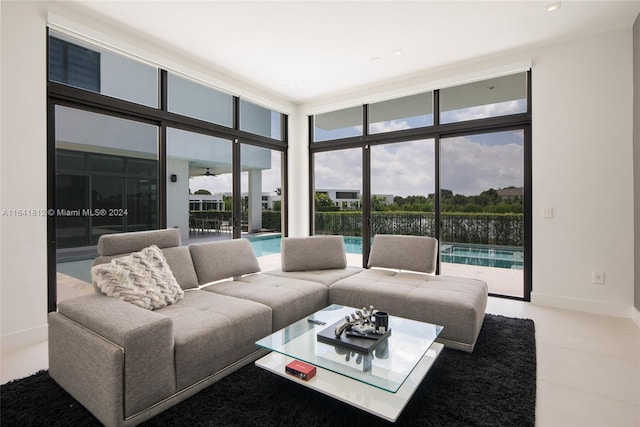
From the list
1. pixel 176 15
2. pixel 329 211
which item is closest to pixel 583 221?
pixel 329 211

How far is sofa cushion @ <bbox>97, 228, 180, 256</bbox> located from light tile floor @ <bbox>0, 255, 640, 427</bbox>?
93cm

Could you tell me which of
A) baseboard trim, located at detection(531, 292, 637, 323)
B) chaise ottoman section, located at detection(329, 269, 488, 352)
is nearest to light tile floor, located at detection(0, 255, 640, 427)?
baseboard trim, located at detection(531, 292, 637, 323)

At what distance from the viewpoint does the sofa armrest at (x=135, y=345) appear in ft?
5.32

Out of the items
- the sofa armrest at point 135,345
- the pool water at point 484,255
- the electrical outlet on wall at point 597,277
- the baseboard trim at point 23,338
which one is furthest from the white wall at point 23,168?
the electrical outlet on wall at point 597,277

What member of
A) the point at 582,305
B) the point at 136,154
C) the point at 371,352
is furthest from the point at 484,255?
the point at 136,154

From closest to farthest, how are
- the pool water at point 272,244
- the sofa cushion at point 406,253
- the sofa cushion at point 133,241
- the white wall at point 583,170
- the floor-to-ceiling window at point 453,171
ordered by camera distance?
the sofa cushion at point 133,241 → the white wall at point 583,170 → the sofa cushion at point 406,253 → the floor-to-ceiling window at point 453,171 → the pool water at point 272,244

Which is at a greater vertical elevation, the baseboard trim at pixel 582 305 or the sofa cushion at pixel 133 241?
the sofa cushion at pixel 133 241

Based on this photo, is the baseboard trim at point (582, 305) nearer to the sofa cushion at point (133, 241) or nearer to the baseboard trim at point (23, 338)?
the sofa cushion at point (133, 241)

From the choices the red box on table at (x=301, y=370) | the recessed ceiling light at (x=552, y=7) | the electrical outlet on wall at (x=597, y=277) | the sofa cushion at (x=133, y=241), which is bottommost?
the red box on table at (x=301, y=370)

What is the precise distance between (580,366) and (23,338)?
4.32 metres

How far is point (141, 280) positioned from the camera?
2.34m

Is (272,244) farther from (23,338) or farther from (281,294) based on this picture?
(23,338)

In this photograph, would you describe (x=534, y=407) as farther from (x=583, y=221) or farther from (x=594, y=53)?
(x=594, y=53)

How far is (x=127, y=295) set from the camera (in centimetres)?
223
